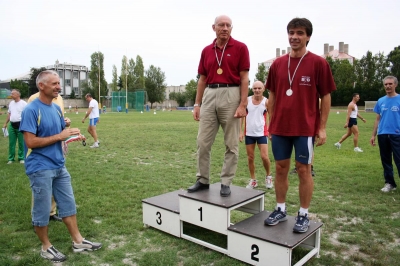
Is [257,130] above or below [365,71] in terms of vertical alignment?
below

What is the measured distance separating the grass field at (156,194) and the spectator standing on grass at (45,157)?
463 mm

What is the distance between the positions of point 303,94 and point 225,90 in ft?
3.29

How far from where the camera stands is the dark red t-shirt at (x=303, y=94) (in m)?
3.43

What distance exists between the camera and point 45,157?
347 centimetres

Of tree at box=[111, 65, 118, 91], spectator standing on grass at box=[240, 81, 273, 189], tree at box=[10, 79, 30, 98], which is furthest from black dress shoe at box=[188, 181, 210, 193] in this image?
tree at box=[111, 65, 118, 91]

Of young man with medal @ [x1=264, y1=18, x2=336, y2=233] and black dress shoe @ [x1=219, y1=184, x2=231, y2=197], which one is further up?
young man with medal @ [x1=264, y1=18, x2=336, y2=233]

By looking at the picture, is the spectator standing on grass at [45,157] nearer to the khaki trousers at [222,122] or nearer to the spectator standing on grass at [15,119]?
the khaki trousers at [222,122]

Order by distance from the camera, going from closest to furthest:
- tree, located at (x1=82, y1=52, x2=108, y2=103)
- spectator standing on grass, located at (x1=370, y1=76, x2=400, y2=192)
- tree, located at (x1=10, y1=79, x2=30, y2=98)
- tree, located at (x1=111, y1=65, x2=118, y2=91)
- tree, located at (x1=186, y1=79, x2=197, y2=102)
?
spectator standing on grass, located at (x1=370, y1=76, x2=400, y2=192)
tree, located at (x1=10, y1=79, x2=30, y2=98)
tree, located at (x1=82, y1=52, x2=108, y2=103)
tree, located at (x1=111, y1=65, x2=118, y2=91)
tree, located at (x1=186, y1=79, x2=197, y2=102)

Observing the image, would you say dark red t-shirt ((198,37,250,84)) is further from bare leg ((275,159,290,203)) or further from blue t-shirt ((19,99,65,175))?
blue t-shirt ((19,99,65,175))

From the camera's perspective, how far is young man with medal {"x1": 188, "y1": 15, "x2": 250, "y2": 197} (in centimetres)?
404

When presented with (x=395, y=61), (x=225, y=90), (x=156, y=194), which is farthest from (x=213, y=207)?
(x=395, y=61)

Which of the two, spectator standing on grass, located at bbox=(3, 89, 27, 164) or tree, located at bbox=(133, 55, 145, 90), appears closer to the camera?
spectator standing on grass, located at bbox=(3, 89, 27, 164)

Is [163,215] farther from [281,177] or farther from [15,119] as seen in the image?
[15,119]

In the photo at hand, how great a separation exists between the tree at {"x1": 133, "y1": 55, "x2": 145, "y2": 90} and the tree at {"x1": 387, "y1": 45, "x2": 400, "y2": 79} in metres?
50.2
